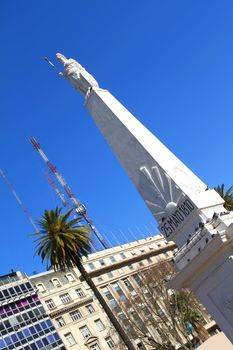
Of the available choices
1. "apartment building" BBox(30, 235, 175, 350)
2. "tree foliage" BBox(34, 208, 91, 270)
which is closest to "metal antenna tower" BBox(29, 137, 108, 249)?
"apartment building" BBox(30, 235, 175, 350)

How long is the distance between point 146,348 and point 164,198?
48.3m

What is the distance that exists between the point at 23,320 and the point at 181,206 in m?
44.6

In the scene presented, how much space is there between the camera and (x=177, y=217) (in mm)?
10031

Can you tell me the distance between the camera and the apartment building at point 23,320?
155 ft

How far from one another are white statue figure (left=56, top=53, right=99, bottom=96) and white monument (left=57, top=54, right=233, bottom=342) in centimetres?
41

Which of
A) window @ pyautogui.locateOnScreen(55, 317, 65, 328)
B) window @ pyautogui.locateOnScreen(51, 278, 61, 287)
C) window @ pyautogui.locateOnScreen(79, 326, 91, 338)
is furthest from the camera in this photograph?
window @ pyautogui.locateOnScreen(51, 278, 61, 287)

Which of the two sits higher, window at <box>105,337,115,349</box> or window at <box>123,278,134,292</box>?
window at <box>123,278,134,292</box>

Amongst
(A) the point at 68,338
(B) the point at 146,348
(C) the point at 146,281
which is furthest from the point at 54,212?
(B) the point at 146,348

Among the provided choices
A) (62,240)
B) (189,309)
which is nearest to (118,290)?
(189,309)

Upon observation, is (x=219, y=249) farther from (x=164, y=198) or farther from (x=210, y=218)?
(x=164, y=198)

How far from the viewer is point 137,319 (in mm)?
49625

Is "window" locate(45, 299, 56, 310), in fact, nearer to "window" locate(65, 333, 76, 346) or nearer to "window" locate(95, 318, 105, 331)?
"window" locate(65, 333, 76, 346)

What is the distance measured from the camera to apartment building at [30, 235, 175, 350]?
52.4m

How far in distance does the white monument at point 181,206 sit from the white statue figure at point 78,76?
16.1 inches
